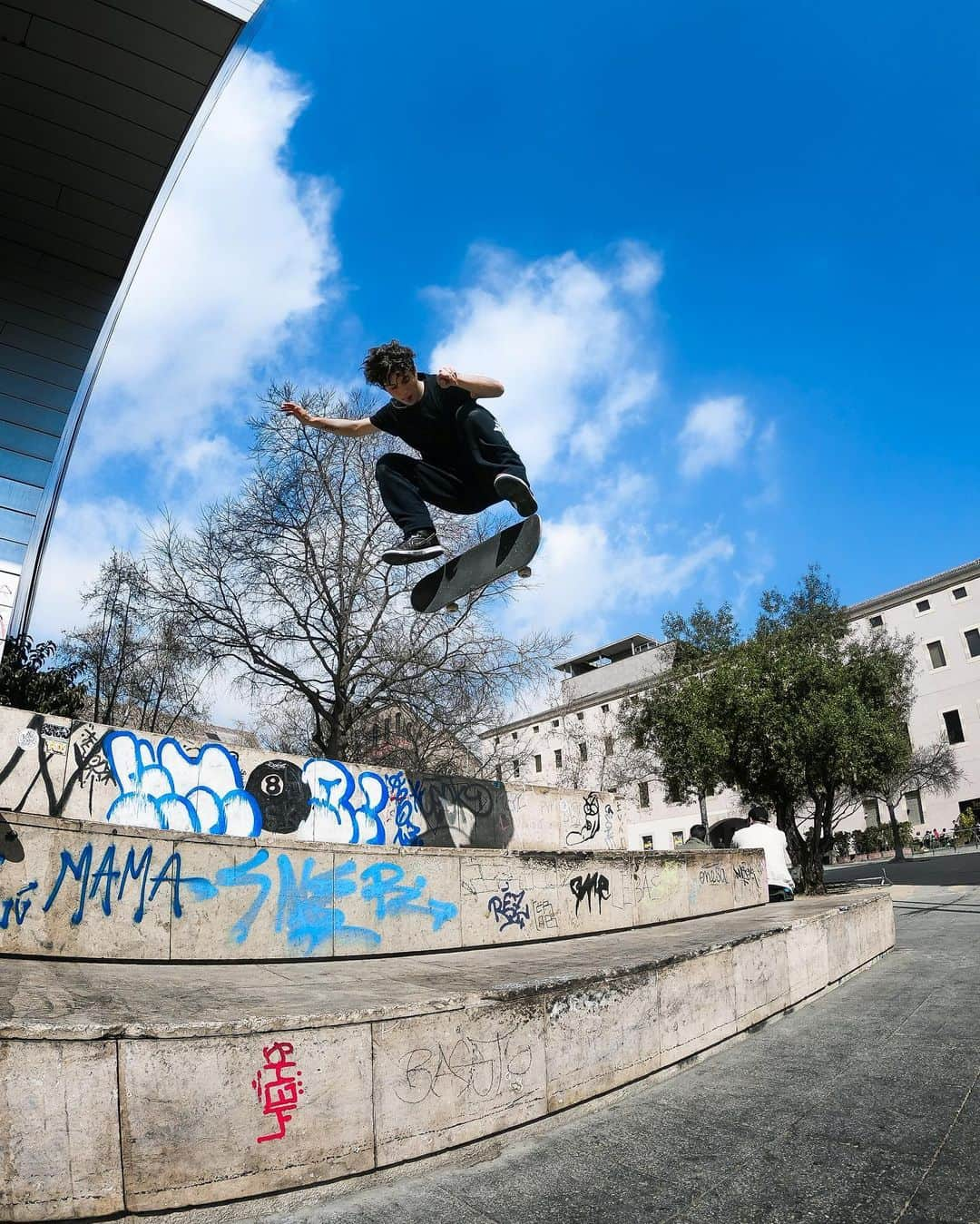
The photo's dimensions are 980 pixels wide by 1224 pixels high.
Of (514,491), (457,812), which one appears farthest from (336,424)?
(457,812)

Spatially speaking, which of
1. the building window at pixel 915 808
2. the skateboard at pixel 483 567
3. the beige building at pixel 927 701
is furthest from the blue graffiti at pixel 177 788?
the building window at pixel 915 808

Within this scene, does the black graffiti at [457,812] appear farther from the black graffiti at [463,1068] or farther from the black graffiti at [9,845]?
the black graffiti at [463,1068]

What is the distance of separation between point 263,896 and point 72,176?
35.0ft

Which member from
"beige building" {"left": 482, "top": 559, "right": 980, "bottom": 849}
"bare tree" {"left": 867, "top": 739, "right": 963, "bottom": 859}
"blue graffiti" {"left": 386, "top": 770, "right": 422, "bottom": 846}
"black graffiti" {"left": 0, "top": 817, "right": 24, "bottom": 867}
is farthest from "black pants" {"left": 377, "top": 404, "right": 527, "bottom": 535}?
"bare tree" {"left": 867, "top": 739, "right": 963, "bottom": 859}

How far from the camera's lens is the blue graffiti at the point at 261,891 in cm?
516

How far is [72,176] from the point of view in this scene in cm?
1056

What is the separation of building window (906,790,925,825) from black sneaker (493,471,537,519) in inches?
1990

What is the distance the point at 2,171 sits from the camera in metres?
10.5

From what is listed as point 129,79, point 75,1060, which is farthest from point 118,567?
point 75,1060

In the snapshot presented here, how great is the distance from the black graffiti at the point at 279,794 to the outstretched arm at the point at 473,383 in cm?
534

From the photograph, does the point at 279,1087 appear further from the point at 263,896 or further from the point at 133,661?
the point at 133,661

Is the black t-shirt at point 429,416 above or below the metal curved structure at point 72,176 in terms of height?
below

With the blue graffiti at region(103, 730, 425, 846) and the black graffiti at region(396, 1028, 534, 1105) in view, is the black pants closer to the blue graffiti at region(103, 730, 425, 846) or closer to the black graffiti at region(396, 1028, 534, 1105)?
the black graffiti at region(396, 1028, 534, 1105)

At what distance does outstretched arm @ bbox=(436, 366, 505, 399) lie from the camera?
5.31 metres
